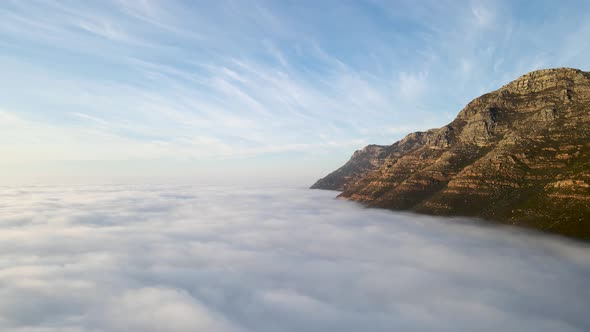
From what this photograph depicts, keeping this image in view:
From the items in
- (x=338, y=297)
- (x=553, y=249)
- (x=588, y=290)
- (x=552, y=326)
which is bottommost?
(x=338, y=297)

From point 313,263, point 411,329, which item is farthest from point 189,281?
point 411,329

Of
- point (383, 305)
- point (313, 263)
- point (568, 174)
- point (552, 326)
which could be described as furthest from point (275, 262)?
point (568, 174)

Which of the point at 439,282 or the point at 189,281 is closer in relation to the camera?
the point at 439,282

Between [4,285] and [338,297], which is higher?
[338,297]

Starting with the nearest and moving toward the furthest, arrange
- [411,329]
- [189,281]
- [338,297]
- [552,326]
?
[552,326] < [411,329] < [338,297] < [189,281]

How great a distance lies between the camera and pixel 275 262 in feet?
639

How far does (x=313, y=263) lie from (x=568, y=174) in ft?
595

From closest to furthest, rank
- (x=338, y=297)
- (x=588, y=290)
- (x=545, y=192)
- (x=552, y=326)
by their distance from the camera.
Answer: (x=552, y=326) < (x=588, y=290) < (x=338, y=297) < (x=545, y=192)

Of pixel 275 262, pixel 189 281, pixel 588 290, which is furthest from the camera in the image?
pixel 275 262

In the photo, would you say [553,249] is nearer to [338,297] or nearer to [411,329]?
[411,329]

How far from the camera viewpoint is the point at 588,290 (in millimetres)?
112688

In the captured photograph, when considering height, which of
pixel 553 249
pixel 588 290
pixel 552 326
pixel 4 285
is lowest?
pixel 4 285

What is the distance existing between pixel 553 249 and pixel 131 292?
230 metres

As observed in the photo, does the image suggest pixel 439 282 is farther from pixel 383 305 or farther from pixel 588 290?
pixel 588 290
